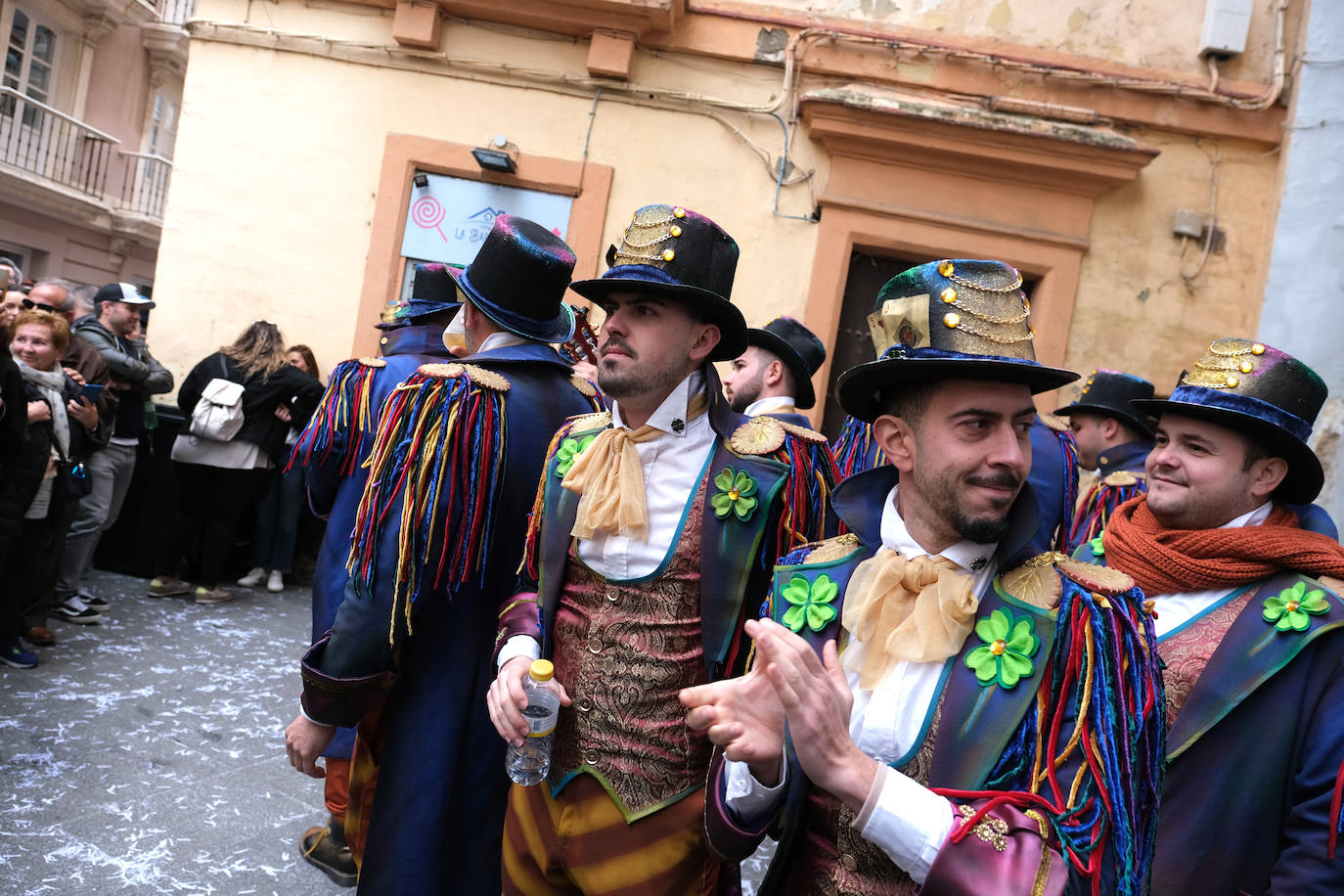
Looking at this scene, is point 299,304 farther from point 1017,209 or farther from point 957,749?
point 957,749

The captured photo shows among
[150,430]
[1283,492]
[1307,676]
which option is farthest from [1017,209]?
[150,430]

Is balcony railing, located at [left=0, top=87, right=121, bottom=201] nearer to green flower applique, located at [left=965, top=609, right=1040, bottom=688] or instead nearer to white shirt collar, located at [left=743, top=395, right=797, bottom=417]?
white shirt collar, located at [left=743, top=395, right=797, bottom=417]

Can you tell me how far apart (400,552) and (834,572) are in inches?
45.5

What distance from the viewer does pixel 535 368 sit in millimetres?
2855

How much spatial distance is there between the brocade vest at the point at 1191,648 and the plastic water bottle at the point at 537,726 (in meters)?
1.38

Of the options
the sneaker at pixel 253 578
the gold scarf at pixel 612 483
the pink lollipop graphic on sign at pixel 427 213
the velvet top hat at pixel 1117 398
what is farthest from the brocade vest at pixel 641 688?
the sneaker at pixel 253 578

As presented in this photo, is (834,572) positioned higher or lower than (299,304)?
lower

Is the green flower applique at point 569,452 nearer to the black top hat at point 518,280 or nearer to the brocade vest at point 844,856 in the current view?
the black top hat at point 518,280

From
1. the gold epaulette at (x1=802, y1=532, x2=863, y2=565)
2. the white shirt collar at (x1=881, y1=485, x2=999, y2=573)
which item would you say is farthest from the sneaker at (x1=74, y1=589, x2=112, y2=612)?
the white shirt collar at (x1=881, y1=485, x2=999, y2=573)

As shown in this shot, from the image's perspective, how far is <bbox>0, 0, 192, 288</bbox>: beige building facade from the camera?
16297 mm

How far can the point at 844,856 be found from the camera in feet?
5.50

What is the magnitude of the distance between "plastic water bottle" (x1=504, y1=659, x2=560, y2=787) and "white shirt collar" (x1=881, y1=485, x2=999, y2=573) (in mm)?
787

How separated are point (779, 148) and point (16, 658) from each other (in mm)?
5963

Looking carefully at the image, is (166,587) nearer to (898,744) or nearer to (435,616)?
(435,616)
